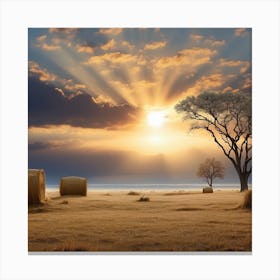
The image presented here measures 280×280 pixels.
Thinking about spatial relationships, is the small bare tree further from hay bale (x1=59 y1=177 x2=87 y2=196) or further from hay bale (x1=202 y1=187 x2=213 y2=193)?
hay bale (x1=59 y1=177 x2=87 y2=196)

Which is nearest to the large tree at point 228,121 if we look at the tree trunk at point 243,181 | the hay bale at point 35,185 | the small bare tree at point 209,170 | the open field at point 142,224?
the tree trunk at point 243,181

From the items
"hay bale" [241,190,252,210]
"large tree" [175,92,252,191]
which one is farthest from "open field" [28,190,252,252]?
"large tree" [175,92,252,191]

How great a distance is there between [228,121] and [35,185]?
2848 mm

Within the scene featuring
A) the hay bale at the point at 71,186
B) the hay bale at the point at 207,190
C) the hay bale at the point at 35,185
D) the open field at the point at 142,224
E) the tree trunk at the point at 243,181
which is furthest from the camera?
the hay bale at the point at 71,186

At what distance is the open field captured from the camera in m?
5.03

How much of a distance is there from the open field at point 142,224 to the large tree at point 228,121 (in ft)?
1.50

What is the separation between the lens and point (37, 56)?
577 cm

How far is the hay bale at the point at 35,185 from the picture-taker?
6064 millimetres

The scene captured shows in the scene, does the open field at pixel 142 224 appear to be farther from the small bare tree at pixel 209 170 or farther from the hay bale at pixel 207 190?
the small bare tree at pixel 209 170

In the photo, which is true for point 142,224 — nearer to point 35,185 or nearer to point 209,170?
point 209,170

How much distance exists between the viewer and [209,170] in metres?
6.43

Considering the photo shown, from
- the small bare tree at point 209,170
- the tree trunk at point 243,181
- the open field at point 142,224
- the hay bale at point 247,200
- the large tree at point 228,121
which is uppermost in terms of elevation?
the large tree at point 228,121
